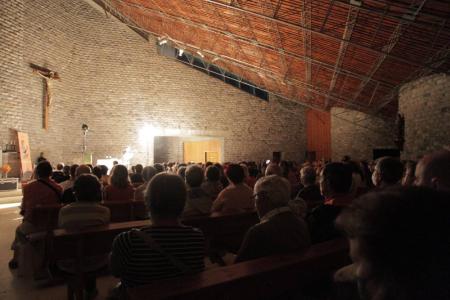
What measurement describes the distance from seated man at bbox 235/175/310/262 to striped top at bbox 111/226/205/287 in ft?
1.17

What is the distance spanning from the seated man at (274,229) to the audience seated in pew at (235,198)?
1.47m

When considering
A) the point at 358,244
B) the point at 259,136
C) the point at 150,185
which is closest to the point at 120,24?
the point at 259,136

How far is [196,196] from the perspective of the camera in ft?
12.3

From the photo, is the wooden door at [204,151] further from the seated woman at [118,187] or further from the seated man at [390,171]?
the seated man at [390,171]

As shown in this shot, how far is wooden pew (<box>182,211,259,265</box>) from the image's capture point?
3199 millimetres

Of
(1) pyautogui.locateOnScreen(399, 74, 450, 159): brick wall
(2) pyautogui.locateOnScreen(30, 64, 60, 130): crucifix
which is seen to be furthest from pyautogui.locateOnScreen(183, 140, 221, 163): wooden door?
(1) pyautogui.locateOnScreen(399, 74, 450, 159): brick wall

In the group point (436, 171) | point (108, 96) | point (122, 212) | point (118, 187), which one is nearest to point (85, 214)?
point (122, 212)

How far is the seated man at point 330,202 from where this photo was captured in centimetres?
228

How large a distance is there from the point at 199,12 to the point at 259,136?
8629mm

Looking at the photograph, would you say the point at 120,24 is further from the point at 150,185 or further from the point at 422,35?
the point at 150,185

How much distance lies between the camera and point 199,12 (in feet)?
31.3

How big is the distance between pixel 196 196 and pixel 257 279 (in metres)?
2.33

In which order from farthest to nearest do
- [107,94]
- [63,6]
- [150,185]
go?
1. [107,94]
2. [63,6]
3. [150,185]

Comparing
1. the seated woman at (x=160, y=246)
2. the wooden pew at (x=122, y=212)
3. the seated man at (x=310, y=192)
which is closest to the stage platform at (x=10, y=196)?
the wooden pew at (x=122, y=212)
